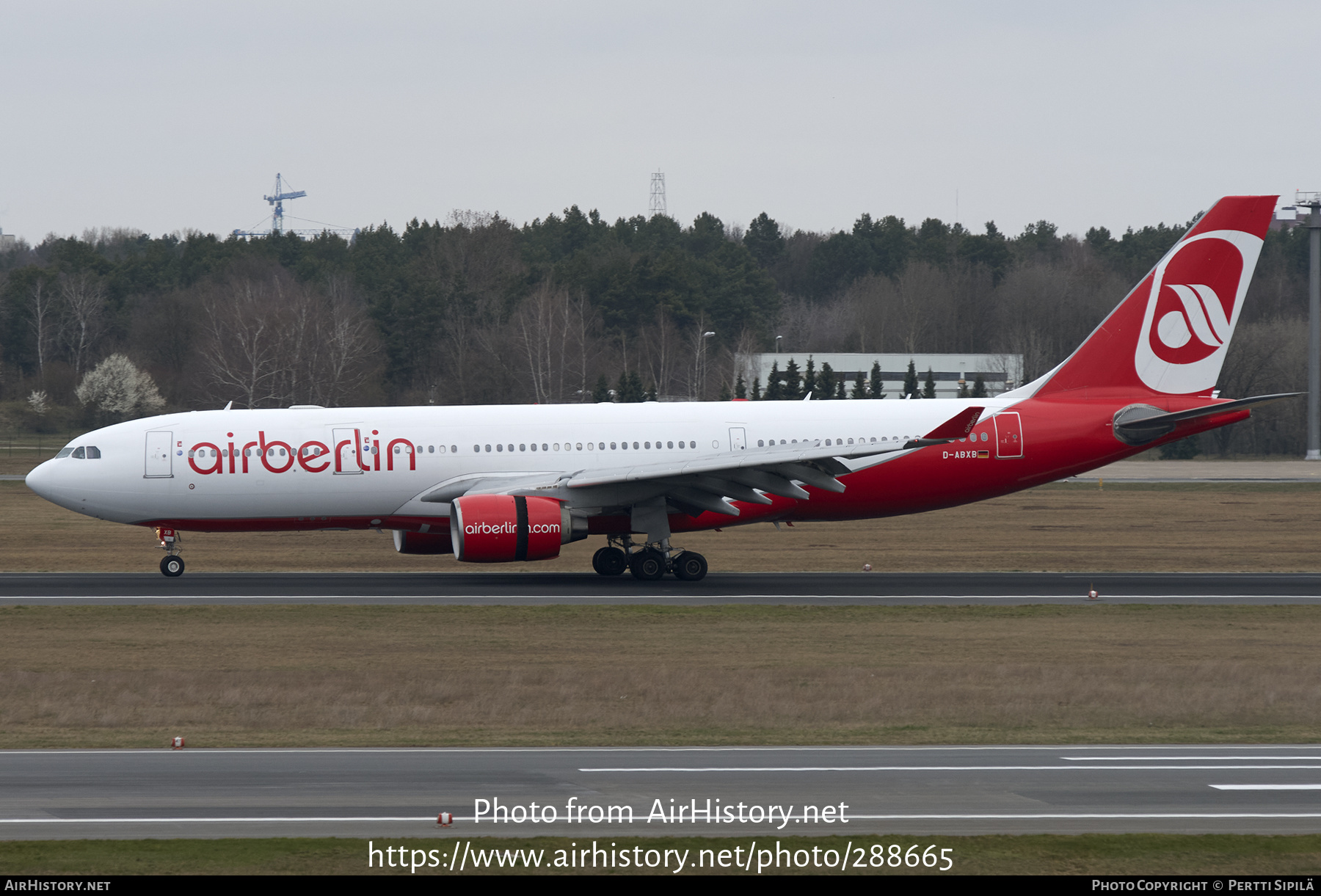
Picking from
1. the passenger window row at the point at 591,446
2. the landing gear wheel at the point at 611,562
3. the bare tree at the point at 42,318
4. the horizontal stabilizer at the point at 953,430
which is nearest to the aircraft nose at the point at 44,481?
the passenger window row at the point at 591,446

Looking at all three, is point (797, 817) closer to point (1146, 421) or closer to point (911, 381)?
point (1146, 421)

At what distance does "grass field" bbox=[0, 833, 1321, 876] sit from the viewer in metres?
9.47

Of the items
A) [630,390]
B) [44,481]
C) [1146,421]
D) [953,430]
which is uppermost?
[630,390]

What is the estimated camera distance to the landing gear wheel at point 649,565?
2898 centimetres

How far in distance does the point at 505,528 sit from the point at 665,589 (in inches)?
142

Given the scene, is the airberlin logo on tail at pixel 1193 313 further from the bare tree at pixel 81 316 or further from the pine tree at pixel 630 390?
the bare tree at pixel 81 316

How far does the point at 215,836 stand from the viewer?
1030 cm

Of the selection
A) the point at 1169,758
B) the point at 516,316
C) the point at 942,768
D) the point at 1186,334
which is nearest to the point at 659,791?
the point at 942,768

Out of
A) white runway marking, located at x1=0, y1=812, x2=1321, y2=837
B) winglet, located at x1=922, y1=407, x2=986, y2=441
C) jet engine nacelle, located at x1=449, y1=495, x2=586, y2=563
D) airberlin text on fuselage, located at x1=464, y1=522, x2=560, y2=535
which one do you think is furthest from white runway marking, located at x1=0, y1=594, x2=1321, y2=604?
white runway marking, located at x1=0, y1=812, x2=1321, y2=837

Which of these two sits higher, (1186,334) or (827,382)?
(827,382)

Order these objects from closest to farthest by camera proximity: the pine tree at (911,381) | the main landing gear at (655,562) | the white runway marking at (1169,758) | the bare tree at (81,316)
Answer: the white runway marking at (1169,758) → the main landing gear at (655,562) → the pine tree at (911,381) → the bare tree at (81,316)

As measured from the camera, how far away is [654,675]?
18625 mm

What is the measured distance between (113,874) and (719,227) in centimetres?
14330

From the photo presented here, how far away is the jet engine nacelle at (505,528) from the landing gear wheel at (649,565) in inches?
97.3
